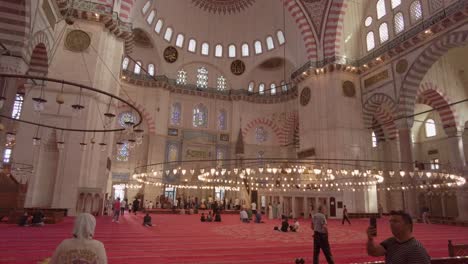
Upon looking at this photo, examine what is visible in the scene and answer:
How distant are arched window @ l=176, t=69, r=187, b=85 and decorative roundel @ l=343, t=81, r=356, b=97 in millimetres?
10726

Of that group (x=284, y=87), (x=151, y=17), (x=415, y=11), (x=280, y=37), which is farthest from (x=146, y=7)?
(x=415, y=11)

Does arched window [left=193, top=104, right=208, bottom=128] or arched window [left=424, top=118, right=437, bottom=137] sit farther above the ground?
arched window [left=193, top=104, right=208, bottom=128]

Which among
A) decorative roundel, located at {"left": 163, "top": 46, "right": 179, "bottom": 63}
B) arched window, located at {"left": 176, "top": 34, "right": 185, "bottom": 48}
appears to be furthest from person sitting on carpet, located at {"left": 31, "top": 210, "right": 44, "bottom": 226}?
arched window, located at {"left": 176, "top": 34, "right": 185, "bottom": 48}

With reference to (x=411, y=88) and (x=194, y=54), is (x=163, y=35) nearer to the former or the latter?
(x=194, y=54)

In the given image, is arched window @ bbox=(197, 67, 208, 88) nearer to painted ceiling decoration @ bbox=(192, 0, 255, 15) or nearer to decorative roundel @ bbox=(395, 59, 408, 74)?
painted ceiling decoration @ bbox=(192, 0, 255, 15)

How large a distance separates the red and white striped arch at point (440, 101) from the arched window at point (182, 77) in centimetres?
1414

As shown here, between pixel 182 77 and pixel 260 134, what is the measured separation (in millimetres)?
6784

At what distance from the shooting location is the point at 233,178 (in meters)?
21.8

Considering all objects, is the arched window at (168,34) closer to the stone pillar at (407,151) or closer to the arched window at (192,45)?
the arched window at (192,45)

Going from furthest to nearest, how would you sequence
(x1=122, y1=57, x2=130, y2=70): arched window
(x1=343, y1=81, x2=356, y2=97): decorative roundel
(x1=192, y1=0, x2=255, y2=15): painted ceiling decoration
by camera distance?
(x1=192, y1=0, x2=255, y2=15): painted ceiling decoration → (x1=122, y1=57, x2=130, y2=70): arched window → (x1=343, y1=81, x2=356, y2=97): decorative roundel

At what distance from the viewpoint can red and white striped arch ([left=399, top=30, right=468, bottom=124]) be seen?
1271 centimetres

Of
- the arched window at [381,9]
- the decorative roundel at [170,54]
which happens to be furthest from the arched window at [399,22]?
the decorative roundel at [170,54]

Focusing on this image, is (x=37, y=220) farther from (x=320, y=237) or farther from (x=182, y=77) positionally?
(x=182, y=77)

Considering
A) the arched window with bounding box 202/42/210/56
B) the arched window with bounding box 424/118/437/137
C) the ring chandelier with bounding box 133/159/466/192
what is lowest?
the ring chandelier with bounding box 133/159/466/192
